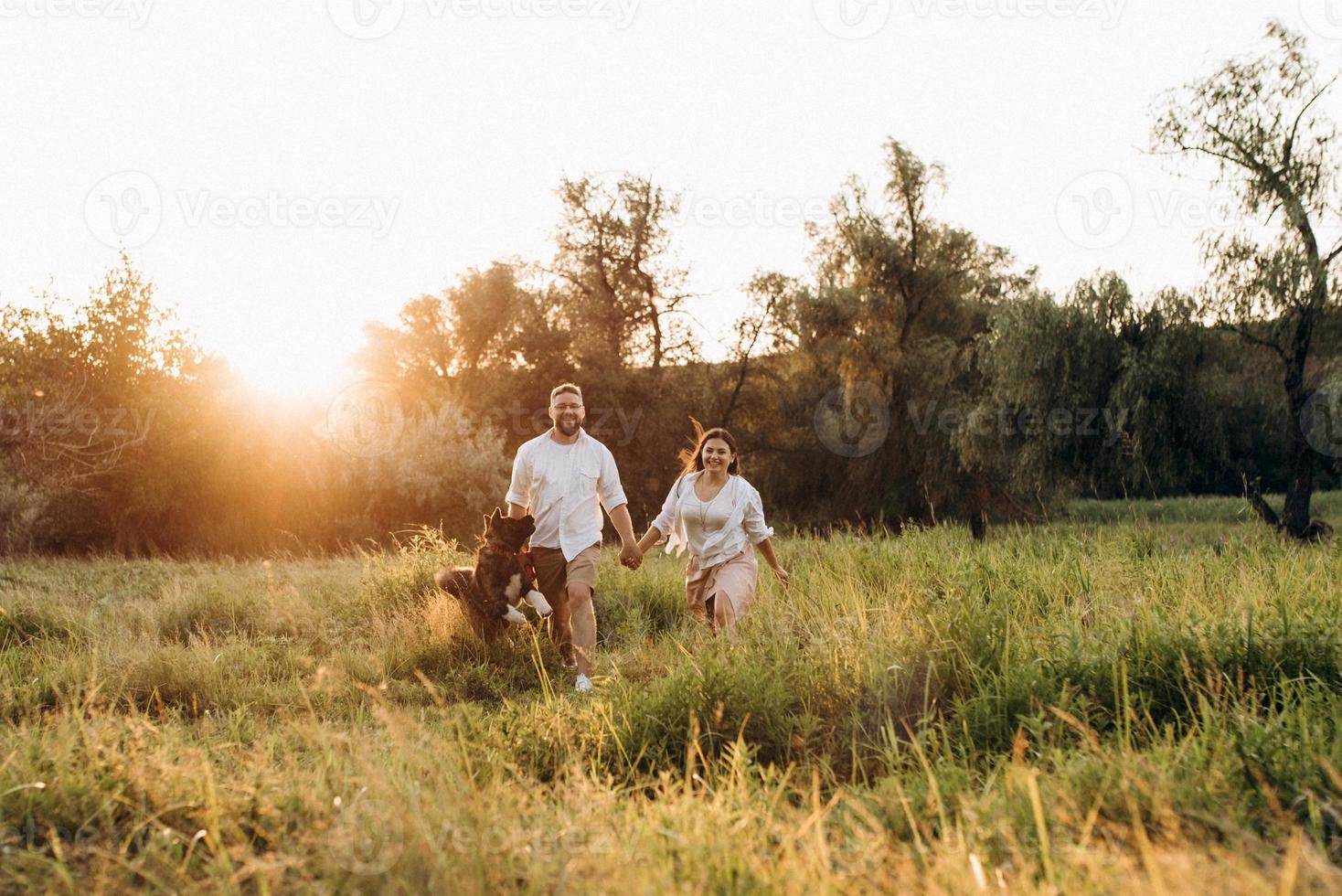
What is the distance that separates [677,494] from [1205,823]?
17.6 feet

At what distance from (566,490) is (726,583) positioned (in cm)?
160

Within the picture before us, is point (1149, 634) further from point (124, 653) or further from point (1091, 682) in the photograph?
point (124, 653)

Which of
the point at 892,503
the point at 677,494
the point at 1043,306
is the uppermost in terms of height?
the point at 1043,306

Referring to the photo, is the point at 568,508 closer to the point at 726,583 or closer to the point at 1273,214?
the point at 726,583

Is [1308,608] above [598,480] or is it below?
below

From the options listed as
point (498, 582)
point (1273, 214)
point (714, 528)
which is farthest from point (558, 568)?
point (1273, 214)

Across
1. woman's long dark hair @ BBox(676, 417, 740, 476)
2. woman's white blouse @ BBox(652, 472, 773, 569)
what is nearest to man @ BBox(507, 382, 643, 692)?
woman's white blouse @ BBox(652, 472, 773, 569)

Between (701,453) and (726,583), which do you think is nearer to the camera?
(726,583)

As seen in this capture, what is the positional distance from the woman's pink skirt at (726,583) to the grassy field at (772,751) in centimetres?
43

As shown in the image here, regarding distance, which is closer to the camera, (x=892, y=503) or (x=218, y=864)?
(x=218, y=864)

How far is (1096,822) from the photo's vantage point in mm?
3057

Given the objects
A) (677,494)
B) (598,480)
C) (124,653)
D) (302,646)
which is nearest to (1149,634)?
(677,494)

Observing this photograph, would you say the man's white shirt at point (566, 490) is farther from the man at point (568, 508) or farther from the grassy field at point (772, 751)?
the grassy field at point (772, 751)

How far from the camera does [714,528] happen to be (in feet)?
25.5
